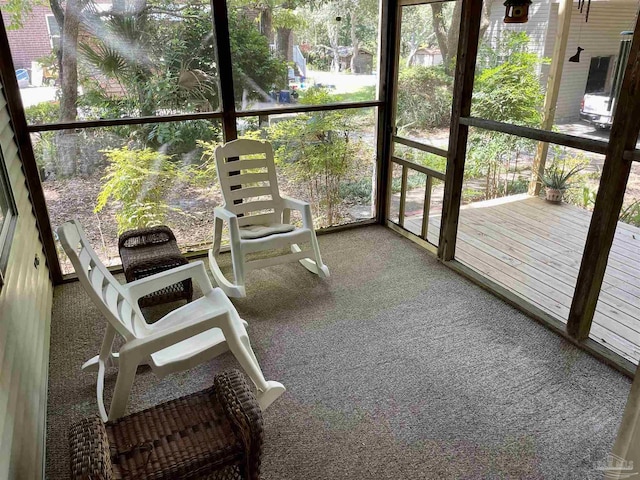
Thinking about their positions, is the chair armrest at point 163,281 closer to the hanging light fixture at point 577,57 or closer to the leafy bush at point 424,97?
the leafy bush at point 424,97

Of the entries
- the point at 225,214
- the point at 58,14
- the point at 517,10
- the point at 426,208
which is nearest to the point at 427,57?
the point at 517,10

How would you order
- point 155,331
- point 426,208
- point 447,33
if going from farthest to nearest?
1. point 426,208
2. point 447,33
3. point 155,331

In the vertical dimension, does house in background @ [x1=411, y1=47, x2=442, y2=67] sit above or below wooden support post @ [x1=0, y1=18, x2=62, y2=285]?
above

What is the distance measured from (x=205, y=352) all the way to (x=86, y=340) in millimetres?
1092

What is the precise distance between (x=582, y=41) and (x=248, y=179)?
2.26 meters

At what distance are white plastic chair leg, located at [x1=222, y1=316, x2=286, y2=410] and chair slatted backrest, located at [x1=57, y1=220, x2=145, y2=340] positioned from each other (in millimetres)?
386

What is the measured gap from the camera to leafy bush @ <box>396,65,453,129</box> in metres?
3.38

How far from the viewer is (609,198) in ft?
7.41

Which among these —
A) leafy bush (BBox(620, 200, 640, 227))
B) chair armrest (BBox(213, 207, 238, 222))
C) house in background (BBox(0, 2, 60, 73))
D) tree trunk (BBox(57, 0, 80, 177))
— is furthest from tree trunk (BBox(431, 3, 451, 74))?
house in background (BBox(0, 2, 60, 73))

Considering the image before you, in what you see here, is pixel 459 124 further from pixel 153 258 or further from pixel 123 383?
pixel 123 383

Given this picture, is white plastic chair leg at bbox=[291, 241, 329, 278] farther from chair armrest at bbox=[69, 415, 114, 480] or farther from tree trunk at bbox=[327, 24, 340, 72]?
chair armrest at bbox=[69, 415, 114, 480]

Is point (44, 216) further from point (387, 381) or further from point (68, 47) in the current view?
point (387, 381)

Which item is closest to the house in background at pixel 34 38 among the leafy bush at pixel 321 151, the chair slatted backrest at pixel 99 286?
the chair slatted backrest at pixel 99 286

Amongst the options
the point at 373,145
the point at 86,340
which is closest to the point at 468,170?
the point at 373,145
